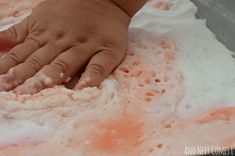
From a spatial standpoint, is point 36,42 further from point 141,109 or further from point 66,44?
point 141,109

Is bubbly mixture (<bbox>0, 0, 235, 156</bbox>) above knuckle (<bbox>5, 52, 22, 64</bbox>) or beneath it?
beneath

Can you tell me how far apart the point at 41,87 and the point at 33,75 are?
35 millimetres

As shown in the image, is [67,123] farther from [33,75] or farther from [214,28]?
[214,28]

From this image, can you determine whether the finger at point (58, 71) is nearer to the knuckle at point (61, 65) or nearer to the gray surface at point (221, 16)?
the knuckle at point (61, 65)

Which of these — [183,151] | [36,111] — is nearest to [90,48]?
[36,111]

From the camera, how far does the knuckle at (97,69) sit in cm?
87

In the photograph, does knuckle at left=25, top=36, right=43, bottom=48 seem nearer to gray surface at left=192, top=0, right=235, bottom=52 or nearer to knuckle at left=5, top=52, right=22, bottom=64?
knuckle at left=5, top=52, right=22, bottom=64

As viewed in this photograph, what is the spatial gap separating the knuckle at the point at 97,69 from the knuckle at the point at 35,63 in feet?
0.29

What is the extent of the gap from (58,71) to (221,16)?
0.44 metres

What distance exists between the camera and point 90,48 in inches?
35.7

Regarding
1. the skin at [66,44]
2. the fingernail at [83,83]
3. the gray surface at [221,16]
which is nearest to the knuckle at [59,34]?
the skin at [66,44]

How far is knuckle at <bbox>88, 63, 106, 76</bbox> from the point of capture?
87 cm

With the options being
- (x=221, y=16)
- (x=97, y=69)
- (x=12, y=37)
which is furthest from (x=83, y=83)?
(x=221, y=16)

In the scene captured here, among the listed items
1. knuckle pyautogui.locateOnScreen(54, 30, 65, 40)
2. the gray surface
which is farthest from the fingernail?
the gray surface
